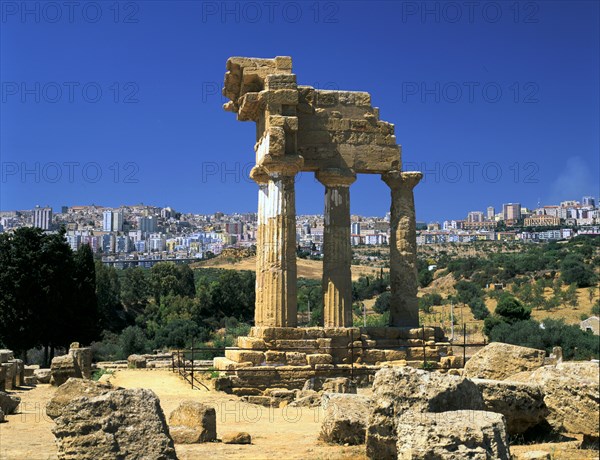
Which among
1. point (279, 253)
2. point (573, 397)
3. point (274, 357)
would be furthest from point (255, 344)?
point (573, 397)

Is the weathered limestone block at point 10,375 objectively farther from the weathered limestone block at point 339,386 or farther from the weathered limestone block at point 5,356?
the weathered limestone block at point 339,386

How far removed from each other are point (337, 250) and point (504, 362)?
8439mm

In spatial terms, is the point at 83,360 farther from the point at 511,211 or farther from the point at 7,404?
the point at 511,211

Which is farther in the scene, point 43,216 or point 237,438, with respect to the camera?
point 43,216

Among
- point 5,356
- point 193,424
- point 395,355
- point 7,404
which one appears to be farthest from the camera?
point 5,356

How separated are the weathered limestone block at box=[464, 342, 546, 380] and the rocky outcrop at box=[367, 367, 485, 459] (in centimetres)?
312

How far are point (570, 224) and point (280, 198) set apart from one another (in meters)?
121

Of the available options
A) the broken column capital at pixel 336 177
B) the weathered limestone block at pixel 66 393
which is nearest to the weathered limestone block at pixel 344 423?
the weathered limestone block at pixel 66 393

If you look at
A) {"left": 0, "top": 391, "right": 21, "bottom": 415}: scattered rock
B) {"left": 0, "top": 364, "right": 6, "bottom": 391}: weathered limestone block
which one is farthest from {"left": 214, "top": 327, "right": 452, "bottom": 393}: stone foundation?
{"left": 0, "top": 364, "right": 6, "bottom": 391}: weathered limestone block

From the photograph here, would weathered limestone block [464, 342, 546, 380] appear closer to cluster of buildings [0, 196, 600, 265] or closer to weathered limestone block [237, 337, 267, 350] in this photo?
weathered limestone block [237, 337, 267, 350]

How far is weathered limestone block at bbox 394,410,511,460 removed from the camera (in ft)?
20.3

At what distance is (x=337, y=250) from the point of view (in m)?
18.8

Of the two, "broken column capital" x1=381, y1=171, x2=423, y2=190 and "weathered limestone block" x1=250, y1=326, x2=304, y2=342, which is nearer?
"weathered limestone block" x1=250, y1=326, x2=304, y2=342

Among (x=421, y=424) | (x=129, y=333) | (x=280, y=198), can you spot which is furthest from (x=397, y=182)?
(x=129, y=333)
